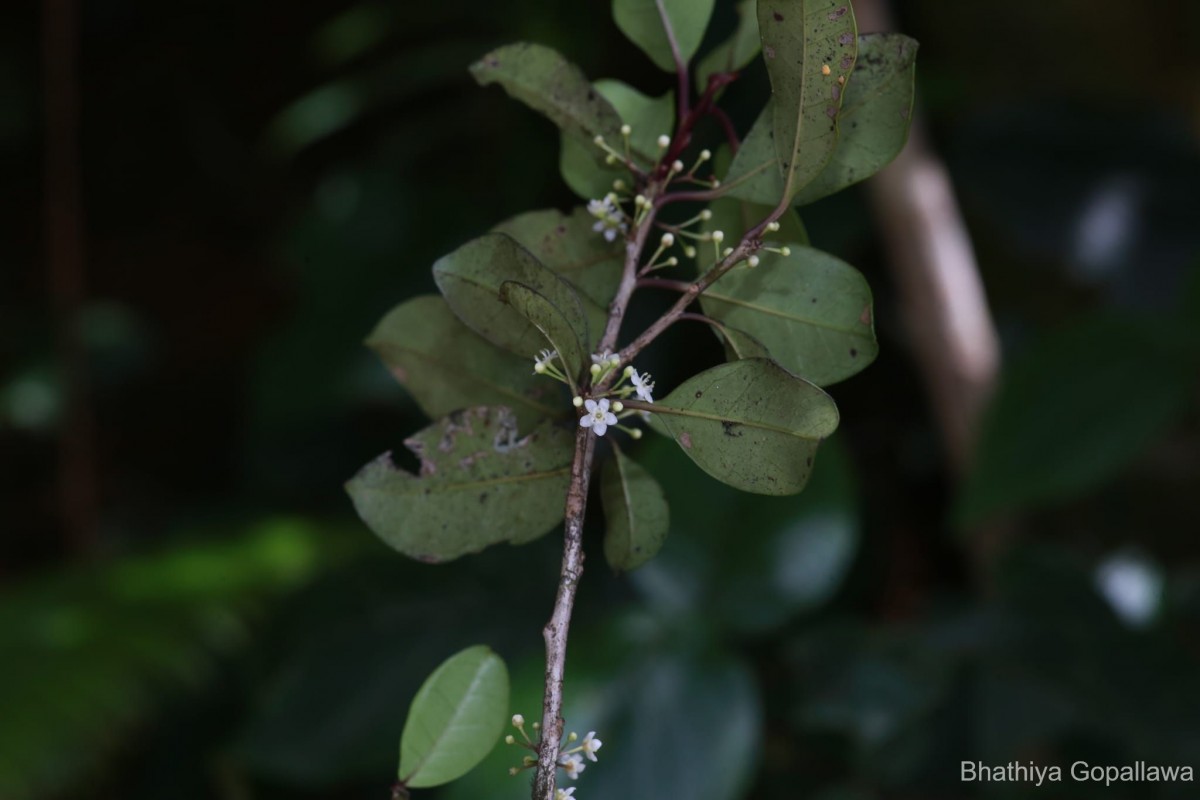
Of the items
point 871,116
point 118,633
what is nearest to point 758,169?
point 871,116

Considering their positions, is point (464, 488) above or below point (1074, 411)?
above

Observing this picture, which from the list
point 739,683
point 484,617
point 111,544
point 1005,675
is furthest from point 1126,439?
point 111,544

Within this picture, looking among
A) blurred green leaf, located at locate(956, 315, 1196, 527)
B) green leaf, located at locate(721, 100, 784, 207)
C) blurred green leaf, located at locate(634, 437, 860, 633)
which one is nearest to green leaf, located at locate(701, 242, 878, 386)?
green leaf, located at locate(721, 100, 784, 207)

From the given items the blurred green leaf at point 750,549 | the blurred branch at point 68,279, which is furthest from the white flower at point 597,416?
the blurred branch at point 68,279

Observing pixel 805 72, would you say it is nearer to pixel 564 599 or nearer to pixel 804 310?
pixel 804 310

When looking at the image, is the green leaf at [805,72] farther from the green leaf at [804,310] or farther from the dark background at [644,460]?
the dark background at [644,460]
